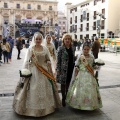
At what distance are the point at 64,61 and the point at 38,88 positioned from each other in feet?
2.59

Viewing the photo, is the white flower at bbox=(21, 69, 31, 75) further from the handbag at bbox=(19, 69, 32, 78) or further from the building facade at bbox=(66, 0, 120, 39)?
the building facade at bbox=(66, 0, 120, 39)

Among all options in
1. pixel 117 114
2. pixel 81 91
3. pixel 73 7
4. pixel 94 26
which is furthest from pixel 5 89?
pixel 73 7

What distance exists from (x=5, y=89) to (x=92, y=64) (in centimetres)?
271

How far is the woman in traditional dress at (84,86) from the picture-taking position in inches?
160

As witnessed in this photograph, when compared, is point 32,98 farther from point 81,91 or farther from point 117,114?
point 117,114

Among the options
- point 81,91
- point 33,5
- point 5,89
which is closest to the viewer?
point 81,91

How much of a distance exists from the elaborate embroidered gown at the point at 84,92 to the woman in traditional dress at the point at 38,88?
0.32 meters

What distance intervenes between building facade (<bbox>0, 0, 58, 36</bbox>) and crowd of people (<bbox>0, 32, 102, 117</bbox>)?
155 ft

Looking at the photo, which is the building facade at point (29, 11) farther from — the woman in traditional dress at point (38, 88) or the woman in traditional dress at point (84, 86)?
the woman in traditional dress at point (38, 88)

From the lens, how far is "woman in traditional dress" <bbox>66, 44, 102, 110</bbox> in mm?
4062

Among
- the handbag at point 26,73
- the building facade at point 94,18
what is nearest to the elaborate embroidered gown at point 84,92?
the handbag at point 26,73

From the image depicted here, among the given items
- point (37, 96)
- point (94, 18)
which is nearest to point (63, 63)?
point (37, 96)

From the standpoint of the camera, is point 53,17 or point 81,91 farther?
point 53,17

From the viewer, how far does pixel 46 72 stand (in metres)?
4.00
